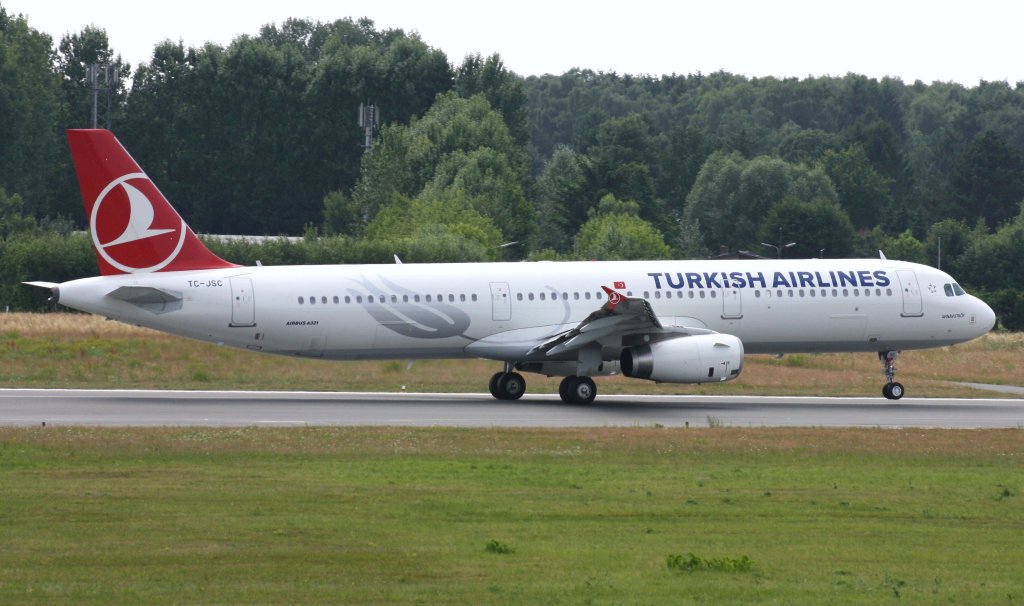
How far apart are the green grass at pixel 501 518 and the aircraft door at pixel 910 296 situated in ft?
37.2

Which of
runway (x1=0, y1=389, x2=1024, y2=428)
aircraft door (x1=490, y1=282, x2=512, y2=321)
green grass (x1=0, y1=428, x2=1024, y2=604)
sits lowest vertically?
green grass (x1=0, y1=428, x2=1024, y2=604)

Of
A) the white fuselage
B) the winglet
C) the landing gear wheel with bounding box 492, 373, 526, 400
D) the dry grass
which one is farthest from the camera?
the dry grass

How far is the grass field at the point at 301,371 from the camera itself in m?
43.9

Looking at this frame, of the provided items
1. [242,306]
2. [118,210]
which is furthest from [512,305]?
[118,210]

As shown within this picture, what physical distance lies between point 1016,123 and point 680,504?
177597 mm

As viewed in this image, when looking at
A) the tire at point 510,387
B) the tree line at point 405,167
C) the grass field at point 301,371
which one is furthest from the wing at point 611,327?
the tree line at point 405,167

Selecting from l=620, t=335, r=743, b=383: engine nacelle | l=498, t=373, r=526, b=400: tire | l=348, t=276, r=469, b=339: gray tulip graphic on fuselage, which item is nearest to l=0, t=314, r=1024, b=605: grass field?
l=620, t=335, r=743, b=383: engine nacelle

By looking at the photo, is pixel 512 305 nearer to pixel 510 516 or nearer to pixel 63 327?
pixel 510 516

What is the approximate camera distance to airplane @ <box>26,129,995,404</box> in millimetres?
36469

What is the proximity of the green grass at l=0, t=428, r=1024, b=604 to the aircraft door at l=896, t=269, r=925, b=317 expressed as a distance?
11335 mm

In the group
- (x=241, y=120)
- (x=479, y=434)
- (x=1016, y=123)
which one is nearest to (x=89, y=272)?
(x=479, y=434)

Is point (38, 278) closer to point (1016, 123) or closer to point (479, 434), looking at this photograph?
point (479, 434)

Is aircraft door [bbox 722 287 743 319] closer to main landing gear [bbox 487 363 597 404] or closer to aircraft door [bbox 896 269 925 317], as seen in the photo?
main landing gear [bbox 487 363 597 404]

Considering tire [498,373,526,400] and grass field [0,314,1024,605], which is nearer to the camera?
grass field [0,314,1024,605]
